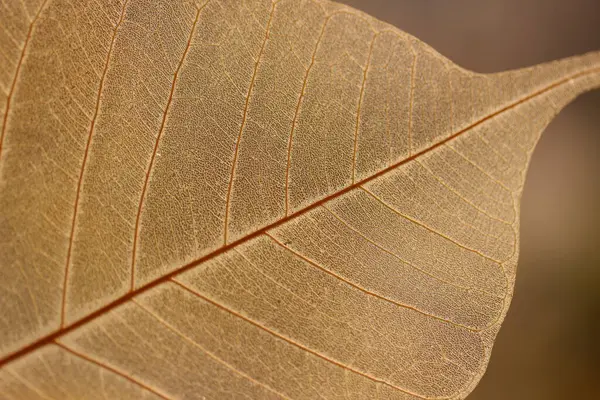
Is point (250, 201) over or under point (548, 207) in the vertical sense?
under

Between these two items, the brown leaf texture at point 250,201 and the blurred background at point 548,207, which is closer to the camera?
the brown leaf texture at point 250,201

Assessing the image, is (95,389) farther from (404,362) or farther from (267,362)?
(404,362)

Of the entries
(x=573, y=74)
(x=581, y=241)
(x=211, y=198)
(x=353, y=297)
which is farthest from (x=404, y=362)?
(x=581, y=241)

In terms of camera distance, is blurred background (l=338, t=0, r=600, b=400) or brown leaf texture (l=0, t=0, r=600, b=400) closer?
brown leaf texture (l=0, t=0, r=600, b=400)

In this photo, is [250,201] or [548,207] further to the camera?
[548,207]
